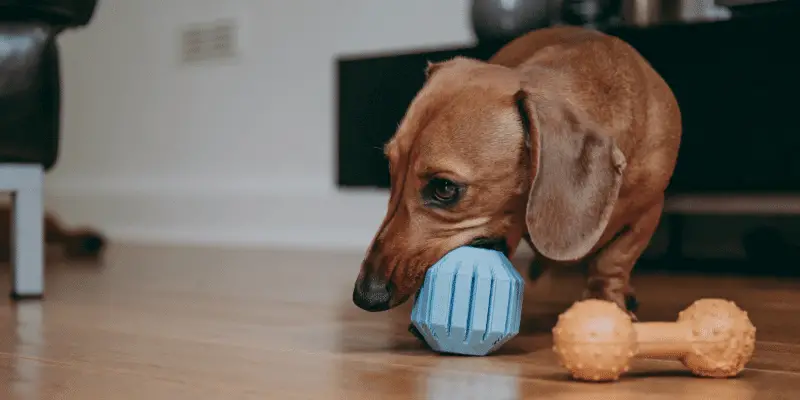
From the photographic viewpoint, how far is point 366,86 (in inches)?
107

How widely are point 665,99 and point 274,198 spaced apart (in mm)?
2050

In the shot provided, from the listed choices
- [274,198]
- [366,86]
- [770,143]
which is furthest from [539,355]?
[274,198]

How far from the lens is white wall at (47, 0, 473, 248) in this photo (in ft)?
10.3

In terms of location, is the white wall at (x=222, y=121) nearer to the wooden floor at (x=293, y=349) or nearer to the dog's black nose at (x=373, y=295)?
the wooden floor at (x=293, y=349)

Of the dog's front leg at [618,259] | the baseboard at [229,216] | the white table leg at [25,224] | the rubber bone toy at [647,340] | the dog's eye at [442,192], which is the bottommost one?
the baseboard at [229,216]

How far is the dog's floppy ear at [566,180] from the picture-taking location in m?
1.19

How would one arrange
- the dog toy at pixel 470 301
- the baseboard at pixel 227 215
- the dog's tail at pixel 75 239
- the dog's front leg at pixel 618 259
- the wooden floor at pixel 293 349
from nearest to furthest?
1. the wooden floor at pixel 293 349
2. the dog toy at pixel 470 301
3. the dog's front leg at pixel 618 259
4. the dog's tail at pixel 75 239
5. the baseboard at pixel 227 215

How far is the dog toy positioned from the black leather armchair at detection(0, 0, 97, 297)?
3.08 feet

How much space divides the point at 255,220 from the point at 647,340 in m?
2.47

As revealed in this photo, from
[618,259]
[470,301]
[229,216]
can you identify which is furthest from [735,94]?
[229,216]

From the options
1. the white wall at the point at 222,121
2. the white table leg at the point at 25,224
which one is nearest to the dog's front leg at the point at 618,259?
the white table leg at the point at 25,224

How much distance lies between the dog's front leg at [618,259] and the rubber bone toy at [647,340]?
16.9 inches

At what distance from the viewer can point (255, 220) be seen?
11.0ft

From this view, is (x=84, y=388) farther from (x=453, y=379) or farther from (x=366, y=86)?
(x=366, y=86)
